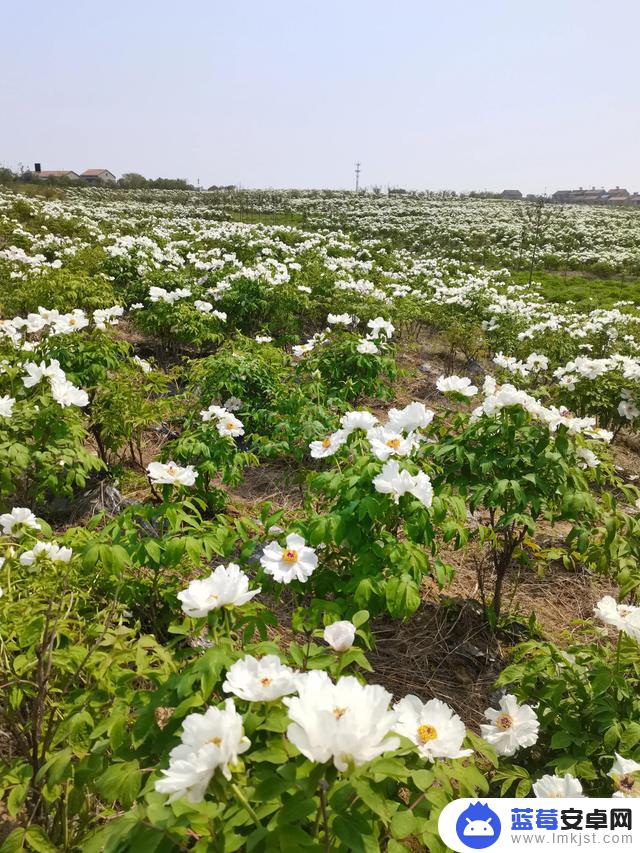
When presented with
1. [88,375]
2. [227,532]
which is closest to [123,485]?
[88,375]

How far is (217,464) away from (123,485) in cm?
107

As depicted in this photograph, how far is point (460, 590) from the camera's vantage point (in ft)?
10.2

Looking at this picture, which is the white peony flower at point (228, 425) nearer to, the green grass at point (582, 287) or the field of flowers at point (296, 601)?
the field of flowers at point (296, 601)

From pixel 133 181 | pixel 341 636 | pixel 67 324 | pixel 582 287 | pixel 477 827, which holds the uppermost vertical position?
pixel 133 181

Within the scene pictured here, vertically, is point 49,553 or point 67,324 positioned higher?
point 67,324

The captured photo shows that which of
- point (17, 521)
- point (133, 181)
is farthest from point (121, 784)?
point (133, 181)

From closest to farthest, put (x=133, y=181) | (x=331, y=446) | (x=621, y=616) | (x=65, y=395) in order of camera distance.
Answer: (x=621, y=616), (x=331, y=446), (x=65, y=395), (x=133, y=181)

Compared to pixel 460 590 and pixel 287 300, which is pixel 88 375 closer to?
pixel 460 590

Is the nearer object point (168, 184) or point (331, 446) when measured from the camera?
point (331, 446)

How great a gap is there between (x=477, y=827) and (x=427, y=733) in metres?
0.32

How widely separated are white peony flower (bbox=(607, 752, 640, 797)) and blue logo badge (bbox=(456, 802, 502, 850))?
12.1 inches

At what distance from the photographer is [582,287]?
50.2 ft

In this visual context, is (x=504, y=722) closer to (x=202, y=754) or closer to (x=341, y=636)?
(x=341, y=636)

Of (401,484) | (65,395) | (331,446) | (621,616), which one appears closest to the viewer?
(621,616)
